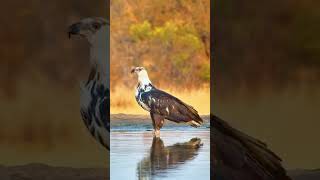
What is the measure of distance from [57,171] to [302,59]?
9.20 feet

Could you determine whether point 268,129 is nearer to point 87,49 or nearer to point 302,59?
point 302,59

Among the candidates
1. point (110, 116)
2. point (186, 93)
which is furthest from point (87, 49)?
point (186, 93)

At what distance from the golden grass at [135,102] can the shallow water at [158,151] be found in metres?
0.12

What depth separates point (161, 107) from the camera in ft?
18.9

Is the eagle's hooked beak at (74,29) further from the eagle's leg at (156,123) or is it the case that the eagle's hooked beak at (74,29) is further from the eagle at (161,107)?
the eagle's leg at (156,123)

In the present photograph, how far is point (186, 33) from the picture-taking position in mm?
5723

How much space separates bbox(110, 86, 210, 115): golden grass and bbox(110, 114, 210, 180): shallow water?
119mm

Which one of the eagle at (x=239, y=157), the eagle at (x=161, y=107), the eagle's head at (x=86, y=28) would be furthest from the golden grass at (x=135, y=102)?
the eagle's head at (x=86, y=28)

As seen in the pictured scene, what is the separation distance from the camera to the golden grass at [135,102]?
5.64m

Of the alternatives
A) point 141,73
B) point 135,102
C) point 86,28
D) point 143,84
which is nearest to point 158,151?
point 135,102

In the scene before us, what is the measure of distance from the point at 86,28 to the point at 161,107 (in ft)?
3.77

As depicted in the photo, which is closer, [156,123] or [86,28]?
[86,28]

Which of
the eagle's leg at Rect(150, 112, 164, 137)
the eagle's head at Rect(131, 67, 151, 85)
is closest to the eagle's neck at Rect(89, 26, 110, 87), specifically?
the eagle's head at Rect(131, 67, 151, 85)

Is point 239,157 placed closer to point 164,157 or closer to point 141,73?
point 164,157
